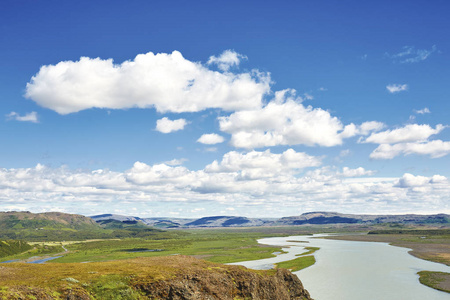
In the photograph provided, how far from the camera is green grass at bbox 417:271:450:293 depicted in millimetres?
91194

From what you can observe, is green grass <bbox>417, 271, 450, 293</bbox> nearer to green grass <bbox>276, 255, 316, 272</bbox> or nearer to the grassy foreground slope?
green grass <bbox>276, 255, 316, 272</bbox>

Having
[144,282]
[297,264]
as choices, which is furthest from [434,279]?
[144,282]

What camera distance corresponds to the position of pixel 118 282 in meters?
42.7

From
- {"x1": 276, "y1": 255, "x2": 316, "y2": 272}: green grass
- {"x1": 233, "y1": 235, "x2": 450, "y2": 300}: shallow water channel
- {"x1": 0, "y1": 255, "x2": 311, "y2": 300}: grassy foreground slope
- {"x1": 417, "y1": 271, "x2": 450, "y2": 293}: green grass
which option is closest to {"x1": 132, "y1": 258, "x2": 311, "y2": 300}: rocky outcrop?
{"x1": 0, "y1": 255, "x2": 311, "y2": 300}: grassy foreground slope

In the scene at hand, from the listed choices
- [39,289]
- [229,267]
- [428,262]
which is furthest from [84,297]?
[428,262]

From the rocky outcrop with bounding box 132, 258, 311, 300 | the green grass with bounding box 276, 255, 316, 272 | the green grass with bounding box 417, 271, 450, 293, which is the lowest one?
the green grass with bounding box 276, 255, 316, 272

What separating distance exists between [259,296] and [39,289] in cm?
3587

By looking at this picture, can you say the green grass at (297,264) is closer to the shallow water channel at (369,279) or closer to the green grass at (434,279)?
the shallow water channel at (369,279)

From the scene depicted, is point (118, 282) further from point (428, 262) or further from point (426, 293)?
point (428, 262)

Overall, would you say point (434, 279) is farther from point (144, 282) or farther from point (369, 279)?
point (144, 282)

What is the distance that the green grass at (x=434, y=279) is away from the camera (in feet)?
299

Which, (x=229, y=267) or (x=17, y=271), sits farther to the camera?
(x=229, y=267)

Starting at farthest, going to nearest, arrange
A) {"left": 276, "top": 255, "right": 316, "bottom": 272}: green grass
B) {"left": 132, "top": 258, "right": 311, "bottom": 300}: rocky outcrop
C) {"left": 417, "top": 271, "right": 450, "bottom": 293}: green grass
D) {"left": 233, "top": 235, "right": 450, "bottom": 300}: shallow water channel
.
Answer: {"left": 276, "top": 255, "right": 316, "bottom": 272}: green grass → {"left": 417, "top": 271, "right": 450, "bottom": 293}: green grass → {"left": 233, "top": 235, "right": 450, "bottom": 300}: shallow water channel → {"left": 132, "top": 258, "right": 311, "bottom": 300}: rocky outcrop

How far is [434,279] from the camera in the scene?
3991 inches
